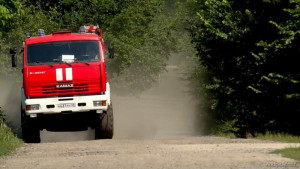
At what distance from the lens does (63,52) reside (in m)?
22.1

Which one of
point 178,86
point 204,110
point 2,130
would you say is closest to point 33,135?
point 2,130

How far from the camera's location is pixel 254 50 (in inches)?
987

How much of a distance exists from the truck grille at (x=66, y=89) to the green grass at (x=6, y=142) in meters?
1.58

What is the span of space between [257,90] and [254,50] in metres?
1.60

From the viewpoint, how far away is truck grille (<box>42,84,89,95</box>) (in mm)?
21750

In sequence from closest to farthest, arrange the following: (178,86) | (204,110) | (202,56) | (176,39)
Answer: (202,56)
(204,110)
(176,39)
(178,86)

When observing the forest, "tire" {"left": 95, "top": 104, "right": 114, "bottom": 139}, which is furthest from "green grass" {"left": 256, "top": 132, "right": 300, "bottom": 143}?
"tire" {"left": 95, "top": 104, "right": 114, "bottom": 139}

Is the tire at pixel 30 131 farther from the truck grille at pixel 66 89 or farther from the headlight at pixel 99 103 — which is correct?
the headlight at pixel 99 103

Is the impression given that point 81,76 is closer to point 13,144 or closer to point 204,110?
point 13,144

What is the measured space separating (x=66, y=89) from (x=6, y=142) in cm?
275

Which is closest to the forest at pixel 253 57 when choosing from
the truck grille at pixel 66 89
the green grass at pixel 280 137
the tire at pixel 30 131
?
the green grass at pixel 280 137

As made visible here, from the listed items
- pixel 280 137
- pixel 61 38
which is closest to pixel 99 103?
pixel 61 38

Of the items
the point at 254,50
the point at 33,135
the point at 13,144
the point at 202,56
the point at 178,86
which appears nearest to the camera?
the point at 13,144

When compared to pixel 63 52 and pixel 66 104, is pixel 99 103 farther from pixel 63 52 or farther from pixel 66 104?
pixel 63 52
